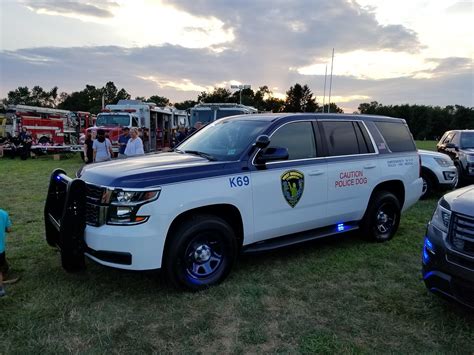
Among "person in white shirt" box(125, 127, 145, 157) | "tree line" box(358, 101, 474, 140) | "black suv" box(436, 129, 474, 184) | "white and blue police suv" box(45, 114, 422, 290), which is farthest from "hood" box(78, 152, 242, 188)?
"tree line" box(358, 101, 474, 140)

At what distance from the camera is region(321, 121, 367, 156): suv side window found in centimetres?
513

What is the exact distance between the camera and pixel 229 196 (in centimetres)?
402

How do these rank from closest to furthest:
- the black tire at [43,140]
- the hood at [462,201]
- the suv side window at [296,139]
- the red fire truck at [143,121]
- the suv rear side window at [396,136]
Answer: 1. the hood at [462,201]
2. the suv side window at [296,139]
3. the suv rear side window at [396,136]
4. the red fire truck at [143,121]
5. the black tire at [43,140]

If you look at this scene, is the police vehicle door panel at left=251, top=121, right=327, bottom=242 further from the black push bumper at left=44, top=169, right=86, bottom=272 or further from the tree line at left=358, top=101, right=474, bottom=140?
the tree line at left=358, top=101, right=474, bottom=140

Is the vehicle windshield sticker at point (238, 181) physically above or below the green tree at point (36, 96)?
below

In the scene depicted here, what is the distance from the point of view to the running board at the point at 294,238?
439 cm

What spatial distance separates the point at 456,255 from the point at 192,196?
231 centimetres

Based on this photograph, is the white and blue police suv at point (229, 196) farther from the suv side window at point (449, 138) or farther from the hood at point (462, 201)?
the suv side window at point (449, 138)

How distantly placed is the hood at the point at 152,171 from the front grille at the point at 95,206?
0.07 meters

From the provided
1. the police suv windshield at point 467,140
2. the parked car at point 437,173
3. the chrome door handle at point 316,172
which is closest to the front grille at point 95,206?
the chrome door handle at point 316,172

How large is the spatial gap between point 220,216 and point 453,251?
7.19 feet

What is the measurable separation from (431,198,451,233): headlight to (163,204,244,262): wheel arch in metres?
1.87

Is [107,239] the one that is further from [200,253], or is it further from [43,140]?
[43,140]

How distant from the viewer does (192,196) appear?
12.4 feet
